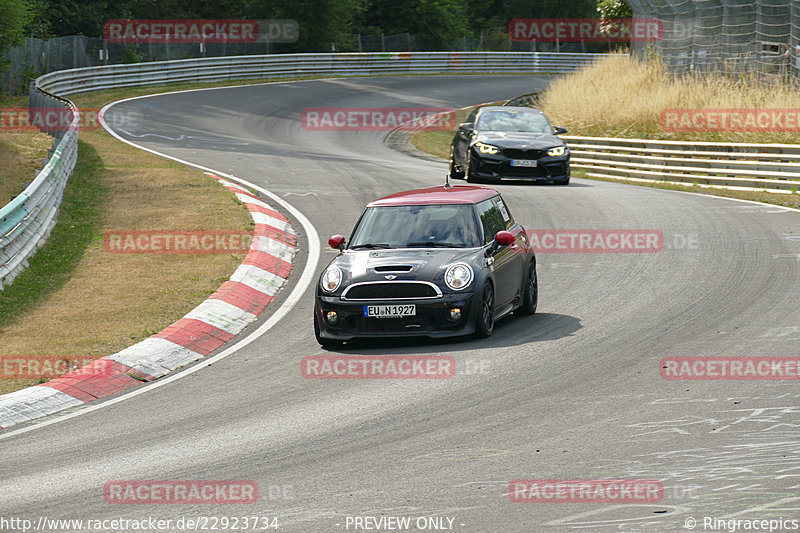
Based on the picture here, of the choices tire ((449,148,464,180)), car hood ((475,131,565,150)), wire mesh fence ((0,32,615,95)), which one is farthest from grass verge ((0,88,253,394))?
wire mesh fence ((0,32,615,95))

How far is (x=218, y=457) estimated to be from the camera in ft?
24.4

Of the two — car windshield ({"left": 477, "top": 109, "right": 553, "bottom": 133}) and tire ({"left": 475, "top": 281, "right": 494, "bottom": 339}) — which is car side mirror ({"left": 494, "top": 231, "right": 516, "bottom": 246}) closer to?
tire ({"left": 475, "top": 281, "right": 494, "bottom": 339})

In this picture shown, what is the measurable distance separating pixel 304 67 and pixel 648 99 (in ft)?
89.6

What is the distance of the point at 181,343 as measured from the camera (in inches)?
452

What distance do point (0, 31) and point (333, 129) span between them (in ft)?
37.9

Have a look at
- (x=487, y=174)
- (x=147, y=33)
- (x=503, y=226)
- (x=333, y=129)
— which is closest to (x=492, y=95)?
(x=333, y=129)

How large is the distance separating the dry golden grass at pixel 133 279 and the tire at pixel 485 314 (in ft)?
11.9

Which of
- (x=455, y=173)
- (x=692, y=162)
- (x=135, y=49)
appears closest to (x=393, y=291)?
(x=455, y=173)

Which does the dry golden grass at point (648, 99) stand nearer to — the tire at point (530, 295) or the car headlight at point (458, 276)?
the tire at point (530, 295)

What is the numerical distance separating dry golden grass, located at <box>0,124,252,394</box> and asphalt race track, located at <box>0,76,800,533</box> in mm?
1340

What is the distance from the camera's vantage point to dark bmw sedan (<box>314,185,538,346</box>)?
10602 millimetres

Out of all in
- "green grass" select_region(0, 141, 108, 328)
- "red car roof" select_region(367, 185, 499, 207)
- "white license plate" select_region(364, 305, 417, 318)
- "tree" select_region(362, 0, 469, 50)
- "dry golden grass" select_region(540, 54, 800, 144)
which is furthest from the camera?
"tree" select_region(362, 0, 469, 50)

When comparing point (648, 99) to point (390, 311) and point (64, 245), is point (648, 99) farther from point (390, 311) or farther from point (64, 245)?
point (390, 311)

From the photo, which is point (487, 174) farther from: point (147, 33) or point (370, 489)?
point (147, 33)
